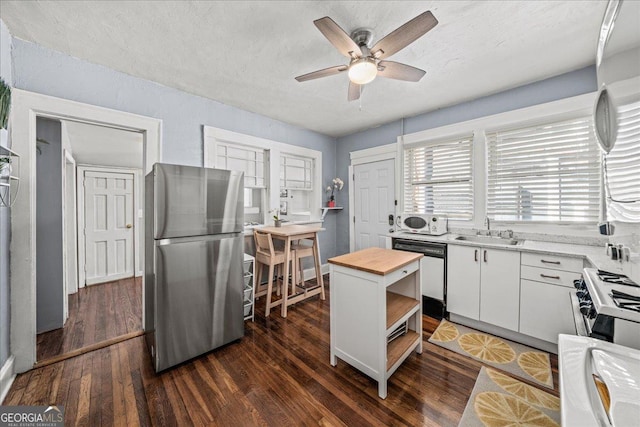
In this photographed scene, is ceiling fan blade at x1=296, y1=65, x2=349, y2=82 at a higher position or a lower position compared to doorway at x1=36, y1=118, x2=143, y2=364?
higher

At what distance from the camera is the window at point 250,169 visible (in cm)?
325

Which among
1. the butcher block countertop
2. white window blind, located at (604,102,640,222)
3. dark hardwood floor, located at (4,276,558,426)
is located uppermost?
white window blind, located at (604,102,640,222)

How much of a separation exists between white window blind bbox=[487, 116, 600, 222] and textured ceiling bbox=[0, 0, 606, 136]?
590 mm

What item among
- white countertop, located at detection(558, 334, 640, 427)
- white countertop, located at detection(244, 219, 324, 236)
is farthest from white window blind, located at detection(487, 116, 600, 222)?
white countertop, located at detection(244, 219, 324, 236)

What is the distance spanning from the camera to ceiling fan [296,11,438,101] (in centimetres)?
142

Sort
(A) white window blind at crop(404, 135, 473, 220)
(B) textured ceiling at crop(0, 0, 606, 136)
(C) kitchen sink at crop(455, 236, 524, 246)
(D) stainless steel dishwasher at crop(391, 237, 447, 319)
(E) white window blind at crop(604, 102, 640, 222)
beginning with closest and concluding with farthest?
1. (E) white window blind at crop(604, 102, 640, 222)
2. (B) textured ceiling at crop(0, 0, 606, 136)
3. (C) kitchen sink at crop(455, 236, 524, 246)
4. (D) stainless steel dishwasher at crop(391, 237, 447, 319)
5. (A) white window blind at crop(404, 135, 473, 220)

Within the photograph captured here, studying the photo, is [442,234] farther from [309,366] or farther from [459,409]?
[309,366]

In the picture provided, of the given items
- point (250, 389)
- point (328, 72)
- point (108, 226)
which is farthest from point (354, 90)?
point (108, 226)

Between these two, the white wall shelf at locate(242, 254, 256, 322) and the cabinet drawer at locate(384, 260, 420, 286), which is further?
the white wall shelf at locate(242, 254, 256, 322)

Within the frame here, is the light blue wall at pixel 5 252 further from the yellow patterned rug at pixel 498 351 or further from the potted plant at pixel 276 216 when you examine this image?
the yellow patterned rug at pixel 498 351

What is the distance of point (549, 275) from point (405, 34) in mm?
2334

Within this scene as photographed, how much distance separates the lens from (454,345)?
2.25 meters

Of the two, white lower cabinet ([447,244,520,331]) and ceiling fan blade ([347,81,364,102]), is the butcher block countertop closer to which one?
white lower cabinet ([447,244,520,331])

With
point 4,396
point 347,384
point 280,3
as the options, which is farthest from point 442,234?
point 4,396
